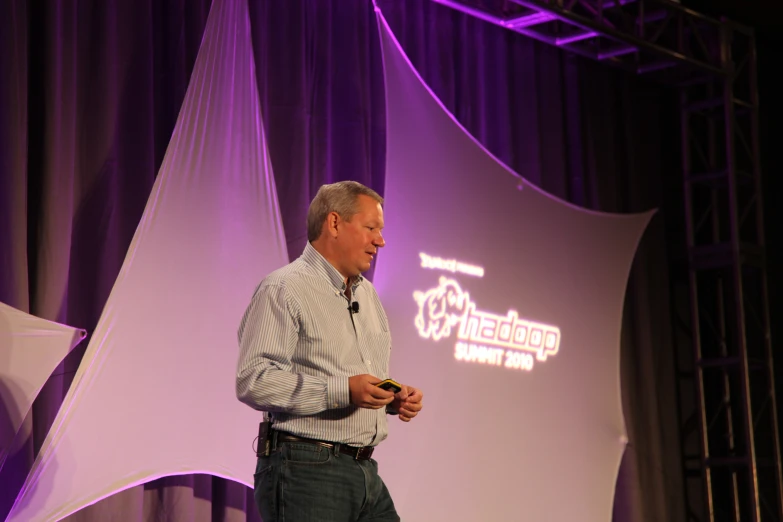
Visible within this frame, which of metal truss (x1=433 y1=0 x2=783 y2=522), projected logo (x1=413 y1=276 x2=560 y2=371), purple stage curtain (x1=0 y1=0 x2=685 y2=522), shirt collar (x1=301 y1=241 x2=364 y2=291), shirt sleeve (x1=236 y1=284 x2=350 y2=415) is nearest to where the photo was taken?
shirt sleeve (x1=236 y1=284 x2=350 y2=415)

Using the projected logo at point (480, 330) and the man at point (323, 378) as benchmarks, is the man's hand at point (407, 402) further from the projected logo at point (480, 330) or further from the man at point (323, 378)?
the projected logo at point (480, 330)

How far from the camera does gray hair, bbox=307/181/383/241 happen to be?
9.19ft

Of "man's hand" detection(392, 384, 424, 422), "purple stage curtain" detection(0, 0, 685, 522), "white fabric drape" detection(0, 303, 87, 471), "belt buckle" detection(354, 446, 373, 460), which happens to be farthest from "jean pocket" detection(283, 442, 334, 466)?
"purple stage curtain" detection(0, 0, 685, 522)

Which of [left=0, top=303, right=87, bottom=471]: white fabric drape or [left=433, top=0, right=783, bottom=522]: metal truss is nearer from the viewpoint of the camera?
[left=0, top=303, right=87, bottom=471]: white fabric drape

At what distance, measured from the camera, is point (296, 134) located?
4629 millimetres

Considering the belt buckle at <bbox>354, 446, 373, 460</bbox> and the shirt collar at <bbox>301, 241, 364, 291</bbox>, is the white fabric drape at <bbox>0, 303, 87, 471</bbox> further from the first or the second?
the belt buckle at <bbox>354, 446, 373, 460</bbox>

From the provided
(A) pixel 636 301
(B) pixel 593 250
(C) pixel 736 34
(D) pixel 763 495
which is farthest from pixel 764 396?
(C) pixel 736 34

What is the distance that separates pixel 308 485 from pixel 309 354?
0.34 meters

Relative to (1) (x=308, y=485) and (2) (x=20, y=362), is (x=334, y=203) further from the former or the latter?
(2) (x=20, y=362)

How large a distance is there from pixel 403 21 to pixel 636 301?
92.1 inches

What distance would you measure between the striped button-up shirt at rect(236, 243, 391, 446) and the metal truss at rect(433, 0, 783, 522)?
3432 mm

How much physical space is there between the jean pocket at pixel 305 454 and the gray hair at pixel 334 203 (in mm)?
593

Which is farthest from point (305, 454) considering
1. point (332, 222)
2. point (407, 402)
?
point (332, 222)

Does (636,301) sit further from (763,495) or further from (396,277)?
(396,277)
